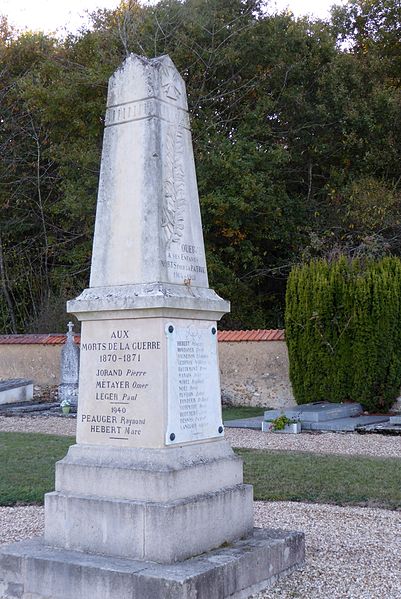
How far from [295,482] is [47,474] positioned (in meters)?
2.88

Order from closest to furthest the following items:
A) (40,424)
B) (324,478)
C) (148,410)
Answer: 1. (148,410)
2. (324,478)
3. (40,424)

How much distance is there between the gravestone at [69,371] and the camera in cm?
1802

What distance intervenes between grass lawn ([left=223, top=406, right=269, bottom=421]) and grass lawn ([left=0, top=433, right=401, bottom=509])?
16.6ft

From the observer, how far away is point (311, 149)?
75.2ft

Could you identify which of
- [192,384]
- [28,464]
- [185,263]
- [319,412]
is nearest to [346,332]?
[319,412]

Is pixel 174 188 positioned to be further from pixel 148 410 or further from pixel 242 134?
pixel 242 134

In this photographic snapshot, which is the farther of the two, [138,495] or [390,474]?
[390,474]

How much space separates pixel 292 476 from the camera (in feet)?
28.9

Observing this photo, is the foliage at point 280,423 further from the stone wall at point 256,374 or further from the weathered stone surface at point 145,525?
the weathered stone surface at point 145,525

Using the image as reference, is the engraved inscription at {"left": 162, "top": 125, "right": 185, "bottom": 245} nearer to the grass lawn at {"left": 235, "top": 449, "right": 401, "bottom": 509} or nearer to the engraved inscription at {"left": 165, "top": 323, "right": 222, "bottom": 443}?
the engraved inscription at {"left": 165, "top": 323, "right": 222, "bottom": 443}

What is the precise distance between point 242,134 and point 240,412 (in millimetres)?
A: 8473

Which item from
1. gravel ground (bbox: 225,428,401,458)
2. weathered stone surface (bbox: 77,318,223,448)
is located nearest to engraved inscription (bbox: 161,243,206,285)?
weathered stone surface (bbox: 77,318,223,448)

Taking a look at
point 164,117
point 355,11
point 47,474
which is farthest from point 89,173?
point 164,117

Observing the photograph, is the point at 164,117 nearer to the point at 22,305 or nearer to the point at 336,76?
the point at 336,76
